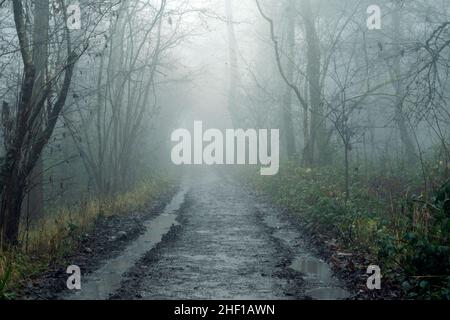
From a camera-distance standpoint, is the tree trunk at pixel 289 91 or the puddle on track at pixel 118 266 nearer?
the puddle on track at pixel 118 266

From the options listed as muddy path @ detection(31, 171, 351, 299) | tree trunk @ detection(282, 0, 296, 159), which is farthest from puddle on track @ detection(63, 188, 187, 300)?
tree trunk @ detection(282, 0, 296, 159)

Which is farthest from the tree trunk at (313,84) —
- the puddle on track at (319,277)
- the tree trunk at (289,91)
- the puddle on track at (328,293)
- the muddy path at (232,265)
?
the puddle on track at (328,293)

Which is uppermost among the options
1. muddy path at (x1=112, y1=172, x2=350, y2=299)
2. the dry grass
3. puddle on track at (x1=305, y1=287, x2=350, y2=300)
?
the dry grass

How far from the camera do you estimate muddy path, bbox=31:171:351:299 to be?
6.88m

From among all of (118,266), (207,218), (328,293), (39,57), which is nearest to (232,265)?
(118,266)

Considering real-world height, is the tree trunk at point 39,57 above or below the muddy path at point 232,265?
above

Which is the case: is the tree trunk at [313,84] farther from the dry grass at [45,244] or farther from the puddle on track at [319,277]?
the puddle on track at [319,277]

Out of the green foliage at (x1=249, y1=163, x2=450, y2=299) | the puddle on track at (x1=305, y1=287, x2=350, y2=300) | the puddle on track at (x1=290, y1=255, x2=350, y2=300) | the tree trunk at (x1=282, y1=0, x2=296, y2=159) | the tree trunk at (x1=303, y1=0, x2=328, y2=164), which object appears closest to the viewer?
the green foliage at (x1=249, y1=163, x2=450, y2=299)

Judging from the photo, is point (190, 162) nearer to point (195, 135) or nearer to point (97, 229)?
point (195, 135)

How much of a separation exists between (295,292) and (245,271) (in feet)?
4.47

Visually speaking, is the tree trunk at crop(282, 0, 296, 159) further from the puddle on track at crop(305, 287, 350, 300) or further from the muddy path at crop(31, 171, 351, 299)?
the puddle on track at crop(305, 287, 350, 300)

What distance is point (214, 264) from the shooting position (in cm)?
864

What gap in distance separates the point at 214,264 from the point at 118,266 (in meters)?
1.50

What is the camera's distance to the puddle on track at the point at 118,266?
682cm
